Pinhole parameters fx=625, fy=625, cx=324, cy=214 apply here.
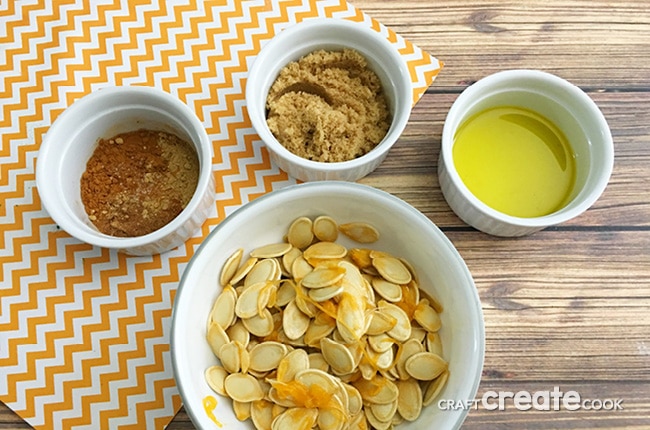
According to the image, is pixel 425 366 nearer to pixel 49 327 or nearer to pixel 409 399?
pixel 409 399

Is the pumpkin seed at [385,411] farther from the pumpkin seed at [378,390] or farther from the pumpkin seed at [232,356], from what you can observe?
the pumpkin seed at [232,356]

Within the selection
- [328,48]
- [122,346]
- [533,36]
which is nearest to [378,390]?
[122,346]

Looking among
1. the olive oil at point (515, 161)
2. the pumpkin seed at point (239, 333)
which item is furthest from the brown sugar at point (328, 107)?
the pumpkin seed at point (239, 333)

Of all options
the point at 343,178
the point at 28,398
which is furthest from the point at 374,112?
the point at 28,398

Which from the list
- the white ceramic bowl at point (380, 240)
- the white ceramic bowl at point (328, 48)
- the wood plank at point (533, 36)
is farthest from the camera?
the wood plank at point (533, 36)

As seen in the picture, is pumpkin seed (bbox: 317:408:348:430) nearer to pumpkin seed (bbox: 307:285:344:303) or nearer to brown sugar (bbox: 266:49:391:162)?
pumpkin seed (bbox: 307:285:344:303)
